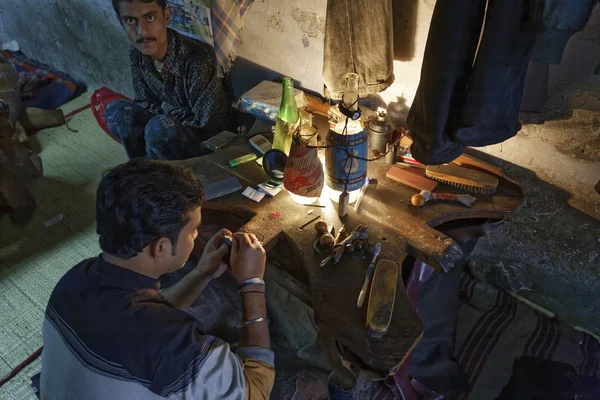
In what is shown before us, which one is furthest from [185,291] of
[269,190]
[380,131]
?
[380,131]

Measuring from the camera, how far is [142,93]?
2807 millimetres

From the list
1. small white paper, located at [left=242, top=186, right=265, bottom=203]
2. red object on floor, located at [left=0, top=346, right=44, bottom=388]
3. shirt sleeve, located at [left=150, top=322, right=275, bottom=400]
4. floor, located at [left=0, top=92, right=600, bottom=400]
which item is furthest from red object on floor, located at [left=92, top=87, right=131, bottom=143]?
shirt sleeve, located at [left=150, top=322, right=275, bottom=400]

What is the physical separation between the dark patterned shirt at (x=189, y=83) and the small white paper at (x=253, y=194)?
2.98ft

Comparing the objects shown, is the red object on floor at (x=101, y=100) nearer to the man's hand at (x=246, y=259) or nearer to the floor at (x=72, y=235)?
the floor at (x=72, y=235)

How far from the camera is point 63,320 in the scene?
121cm

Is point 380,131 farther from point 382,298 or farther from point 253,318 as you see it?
point 253,318

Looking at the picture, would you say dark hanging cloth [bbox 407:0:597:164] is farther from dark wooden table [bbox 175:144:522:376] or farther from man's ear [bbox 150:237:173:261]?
man's ear [bbox 150:237:173:261]

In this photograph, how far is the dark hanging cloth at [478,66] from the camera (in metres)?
0.99

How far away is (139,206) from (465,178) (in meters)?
1.26

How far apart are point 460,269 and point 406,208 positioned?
1001 mm

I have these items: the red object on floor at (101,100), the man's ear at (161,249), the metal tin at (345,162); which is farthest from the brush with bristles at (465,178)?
the red object on floor at (101,100)

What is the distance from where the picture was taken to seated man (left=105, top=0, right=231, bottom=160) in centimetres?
237

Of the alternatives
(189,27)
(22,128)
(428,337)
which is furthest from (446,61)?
(22,128)

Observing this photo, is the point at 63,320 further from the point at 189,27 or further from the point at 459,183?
the point at 189,27
